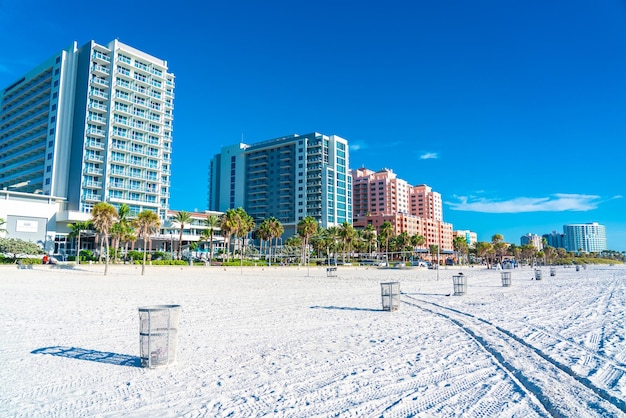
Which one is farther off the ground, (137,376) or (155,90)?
(155,90)

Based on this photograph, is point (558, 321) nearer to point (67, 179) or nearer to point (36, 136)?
point (67, 179)

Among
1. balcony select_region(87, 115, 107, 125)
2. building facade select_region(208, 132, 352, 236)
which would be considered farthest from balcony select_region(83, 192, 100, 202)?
building facade select_region(208, 132, 352, 236)

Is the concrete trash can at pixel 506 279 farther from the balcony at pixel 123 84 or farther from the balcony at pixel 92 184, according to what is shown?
the balcony at pixel 123 84

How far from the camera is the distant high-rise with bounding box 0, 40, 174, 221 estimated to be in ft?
236

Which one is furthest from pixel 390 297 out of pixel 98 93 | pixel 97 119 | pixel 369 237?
pixel 369 237

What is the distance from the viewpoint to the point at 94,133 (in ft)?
237

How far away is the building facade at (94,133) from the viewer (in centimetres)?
7175

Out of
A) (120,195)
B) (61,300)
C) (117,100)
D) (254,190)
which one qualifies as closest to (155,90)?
(117,100)

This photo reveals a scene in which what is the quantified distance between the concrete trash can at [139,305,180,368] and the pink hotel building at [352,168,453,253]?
128 m

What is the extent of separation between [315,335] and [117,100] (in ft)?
255

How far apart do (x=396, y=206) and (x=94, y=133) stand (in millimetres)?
100832

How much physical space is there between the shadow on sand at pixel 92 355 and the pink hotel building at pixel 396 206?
419 feet

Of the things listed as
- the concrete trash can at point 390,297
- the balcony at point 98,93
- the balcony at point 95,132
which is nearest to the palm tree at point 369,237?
the balcony at point 95,132

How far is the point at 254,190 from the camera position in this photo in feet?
407
